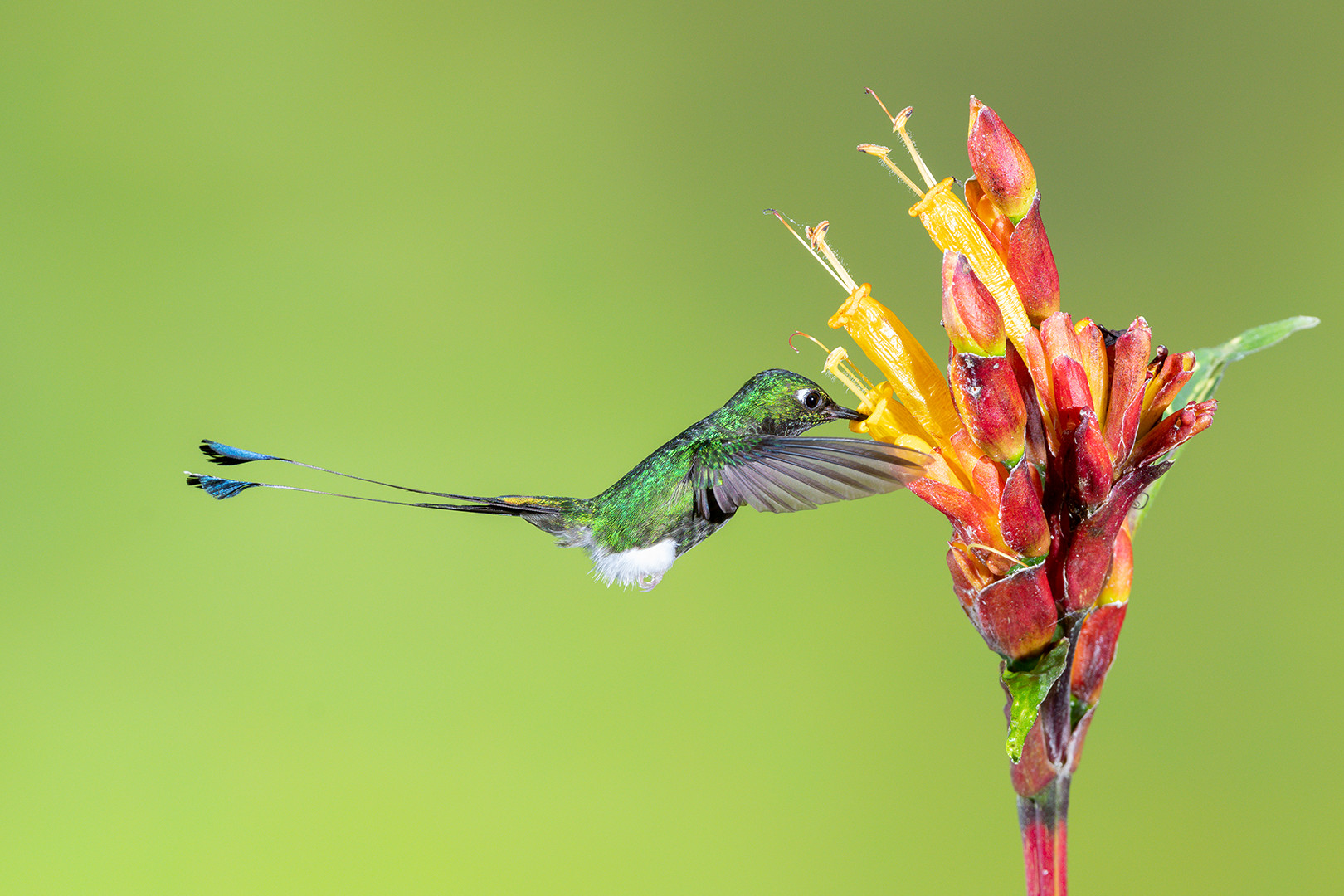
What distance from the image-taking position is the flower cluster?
45cm

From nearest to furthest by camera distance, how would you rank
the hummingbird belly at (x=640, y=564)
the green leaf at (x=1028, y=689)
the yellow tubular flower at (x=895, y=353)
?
1. the green leaf at (x=1028, y=689)
2. the yellow tubular flower at (x=895, y=353)
3. the hummingbird belly at (x=640, y=564)

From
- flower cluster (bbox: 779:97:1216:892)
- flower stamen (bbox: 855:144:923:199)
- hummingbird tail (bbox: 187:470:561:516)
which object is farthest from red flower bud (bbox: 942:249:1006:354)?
hummingbird tail (bbox: 187:470:561:516)

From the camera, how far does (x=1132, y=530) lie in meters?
0.52

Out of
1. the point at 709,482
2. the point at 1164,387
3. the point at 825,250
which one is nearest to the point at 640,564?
the point at 709,482

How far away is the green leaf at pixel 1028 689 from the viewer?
43cm

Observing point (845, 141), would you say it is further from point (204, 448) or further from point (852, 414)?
point (204, 448)

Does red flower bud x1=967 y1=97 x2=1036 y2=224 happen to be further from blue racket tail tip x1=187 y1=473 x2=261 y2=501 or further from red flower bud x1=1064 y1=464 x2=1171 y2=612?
blue racket tail tip x1=187 y1=473 x2=261 y2=501

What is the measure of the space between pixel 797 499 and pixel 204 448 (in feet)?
0.97

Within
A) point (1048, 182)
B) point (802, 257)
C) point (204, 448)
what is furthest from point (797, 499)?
point (1048, 182)

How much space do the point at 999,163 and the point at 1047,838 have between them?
0.30 meters

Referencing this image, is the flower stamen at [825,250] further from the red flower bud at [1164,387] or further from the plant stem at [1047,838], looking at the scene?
the plant stem at [1047,838]

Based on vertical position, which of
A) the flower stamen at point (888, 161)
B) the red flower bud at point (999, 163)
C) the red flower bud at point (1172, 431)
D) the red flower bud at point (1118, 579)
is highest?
the flower stamen at point (888, 161)

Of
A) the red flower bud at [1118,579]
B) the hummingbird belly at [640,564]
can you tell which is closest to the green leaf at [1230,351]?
the red flower bud at [1118,579]

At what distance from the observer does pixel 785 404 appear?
0.63 m
